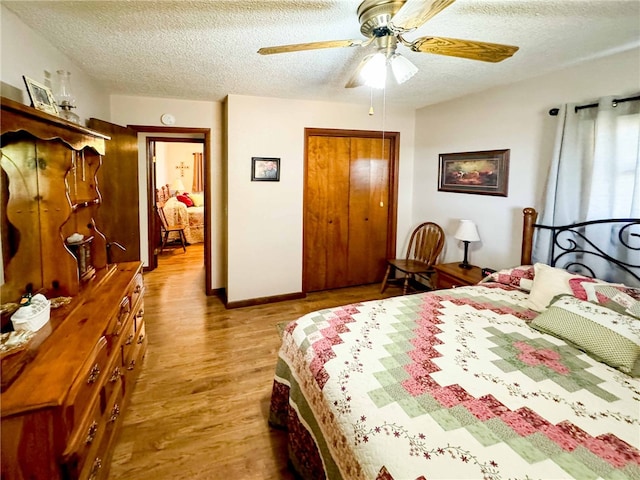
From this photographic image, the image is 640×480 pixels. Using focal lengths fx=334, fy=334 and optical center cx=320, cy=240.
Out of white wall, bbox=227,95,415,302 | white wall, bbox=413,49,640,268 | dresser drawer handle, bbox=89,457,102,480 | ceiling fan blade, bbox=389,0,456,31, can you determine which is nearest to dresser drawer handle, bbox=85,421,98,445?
dresser drawer handle, bbox=89,457,102,480

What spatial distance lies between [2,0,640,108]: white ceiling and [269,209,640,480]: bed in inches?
49.6

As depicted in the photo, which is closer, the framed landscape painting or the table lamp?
the framed landscape painting

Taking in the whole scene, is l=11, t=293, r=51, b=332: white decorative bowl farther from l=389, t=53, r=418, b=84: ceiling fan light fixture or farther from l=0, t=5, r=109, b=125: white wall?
l=389, t=53, r=418, b=84: ceiling fan light fixture

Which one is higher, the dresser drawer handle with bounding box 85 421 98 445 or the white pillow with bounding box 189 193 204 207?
the white pillow with bounding box 189 193 204 207

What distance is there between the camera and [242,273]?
12.4 ft

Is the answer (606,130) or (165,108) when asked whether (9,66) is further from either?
(606,130)

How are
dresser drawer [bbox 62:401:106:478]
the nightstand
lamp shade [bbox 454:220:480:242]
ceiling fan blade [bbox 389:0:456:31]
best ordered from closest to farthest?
dresser drawer [bbox 62:401:106:478], ceiling fan blade [bbox 389:0:456:31], the nightstand, lamp shade [bbox 454:220:480:242]

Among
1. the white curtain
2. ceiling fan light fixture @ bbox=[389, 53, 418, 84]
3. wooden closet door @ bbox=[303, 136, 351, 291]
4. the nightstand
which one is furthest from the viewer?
wooden closet door @ bbox=[303, 136, 351, 291]

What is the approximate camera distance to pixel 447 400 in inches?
48.1

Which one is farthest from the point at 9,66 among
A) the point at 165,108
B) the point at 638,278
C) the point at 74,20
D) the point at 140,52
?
the point at 638,278

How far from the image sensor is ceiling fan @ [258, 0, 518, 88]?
148 cm

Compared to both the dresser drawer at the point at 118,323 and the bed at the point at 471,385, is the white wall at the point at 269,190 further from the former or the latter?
the bed at the point at 471,385

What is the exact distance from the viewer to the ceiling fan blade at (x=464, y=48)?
1.58m

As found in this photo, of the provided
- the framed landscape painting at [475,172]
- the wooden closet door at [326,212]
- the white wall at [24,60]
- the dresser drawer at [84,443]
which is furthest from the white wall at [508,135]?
the white wall at [24,60]
